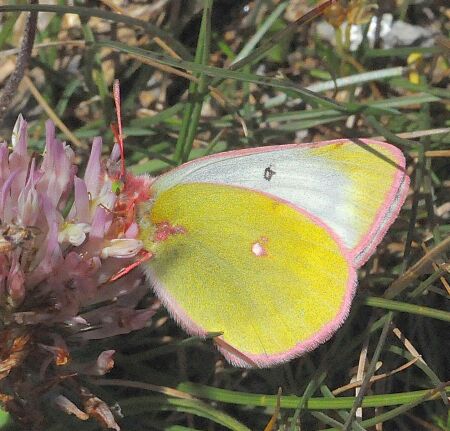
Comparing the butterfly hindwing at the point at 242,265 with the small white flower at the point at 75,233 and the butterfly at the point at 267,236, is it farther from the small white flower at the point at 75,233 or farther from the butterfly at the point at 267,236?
the small white flower at the point at 75,233

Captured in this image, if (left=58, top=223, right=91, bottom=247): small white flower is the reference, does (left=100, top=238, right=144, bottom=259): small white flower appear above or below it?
below

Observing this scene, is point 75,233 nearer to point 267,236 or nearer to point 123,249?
point 123,249

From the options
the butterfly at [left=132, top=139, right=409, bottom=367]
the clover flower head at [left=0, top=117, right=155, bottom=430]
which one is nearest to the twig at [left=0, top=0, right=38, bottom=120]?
the clover flower head at [left=0, top=117, right=155, bottom=430]

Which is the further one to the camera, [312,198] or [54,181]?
[312,198]

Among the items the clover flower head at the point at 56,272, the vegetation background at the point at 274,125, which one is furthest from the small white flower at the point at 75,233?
the vegetation background at the point at 274,125

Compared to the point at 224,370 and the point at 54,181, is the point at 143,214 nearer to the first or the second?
the point at 54,181

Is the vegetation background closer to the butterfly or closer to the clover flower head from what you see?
the butterfly

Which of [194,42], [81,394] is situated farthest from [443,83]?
[81,394]
